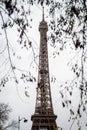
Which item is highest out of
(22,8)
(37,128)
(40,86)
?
(37,128)

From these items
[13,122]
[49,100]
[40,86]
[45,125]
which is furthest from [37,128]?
[40,86]

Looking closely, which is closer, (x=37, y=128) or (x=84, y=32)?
(x=84, y=32)

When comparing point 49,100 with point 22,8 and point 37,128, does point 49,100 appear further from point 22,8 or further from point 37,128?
point 22,8

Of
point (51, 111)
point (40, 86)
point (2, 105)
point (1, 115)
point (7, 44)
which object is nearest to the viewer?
point (7, 44)

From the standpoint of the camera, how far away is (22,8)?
21.5 feet

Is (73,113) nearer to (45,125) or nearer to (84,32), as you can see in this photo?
(84,32)

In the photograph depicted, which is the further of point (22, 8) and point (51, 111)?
point (51, 111)

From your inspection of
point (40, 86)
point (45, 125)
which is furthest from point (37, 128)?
point (40, 86)

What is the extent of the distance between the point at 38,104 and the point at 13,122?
29.3 m

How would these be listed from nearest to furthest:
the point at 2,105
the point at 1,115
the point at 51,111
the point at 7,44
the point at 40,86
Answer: the point at 7,44 → the point at 40,86 → the point at 1,115 → the point at 2,105 → the point at 51,111

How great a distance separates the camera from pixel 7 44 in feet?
21.1

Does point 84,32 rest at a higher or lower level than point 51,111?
lower

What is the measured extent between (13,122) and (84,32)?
26.6 meters

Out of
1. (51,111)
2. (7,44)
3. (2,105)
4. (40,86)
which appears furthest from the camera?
(51,111)
